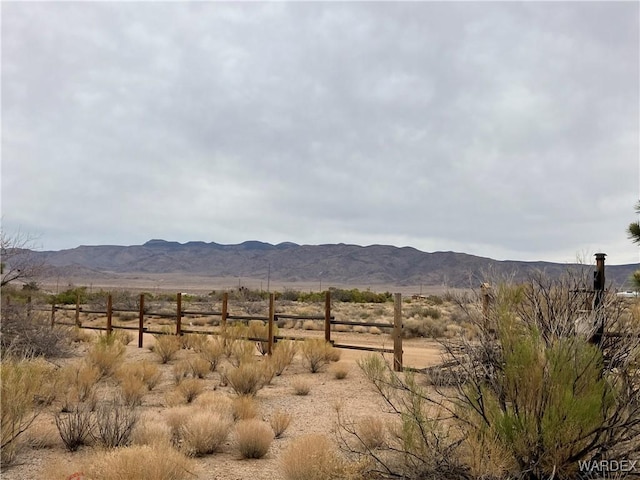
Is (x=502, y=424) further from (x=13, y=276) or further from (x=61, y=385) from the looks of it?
(x=13, y=276)

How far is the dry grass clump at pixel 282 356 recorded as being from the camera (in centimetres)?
1367

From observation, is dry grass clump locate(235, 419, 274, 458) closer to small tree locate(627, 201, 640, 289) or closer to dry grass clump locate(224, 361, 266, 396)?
dry grass clump locate(224, 361, 266, 396)

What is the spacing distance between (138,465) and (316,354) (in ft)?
30.8

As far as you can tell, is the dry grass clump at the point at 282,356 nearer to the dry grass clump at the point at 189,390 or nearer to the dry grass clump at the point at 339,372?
the dry grass clump at the point at 339,372

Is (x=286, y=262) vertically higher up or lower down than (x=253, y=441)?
higher up

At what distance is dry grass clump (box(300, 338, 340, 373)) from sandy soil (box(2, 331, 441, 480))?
0.27 meters

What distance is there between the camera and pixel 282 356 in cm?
1417

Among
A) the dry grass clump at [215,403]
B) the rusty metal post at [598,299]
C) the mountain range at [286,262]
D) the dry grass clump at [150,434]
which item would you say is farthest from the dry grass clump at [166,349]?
the mountain range at [286,262]

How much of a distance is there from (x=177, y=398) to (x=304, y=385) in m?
2.75

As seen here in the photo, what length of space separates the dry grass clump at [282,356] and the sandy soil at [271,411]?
0.77 ft

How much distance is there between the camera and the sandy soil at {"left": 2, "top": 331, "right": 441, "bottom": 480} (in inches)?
251

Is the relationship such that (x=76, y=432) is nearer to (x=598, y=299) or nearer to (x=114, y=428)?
(x=114, y=428)

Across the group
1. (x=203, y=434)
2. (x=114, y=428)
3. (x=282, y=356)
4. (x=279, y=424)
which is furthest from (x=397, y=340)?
(x=114, y=428)

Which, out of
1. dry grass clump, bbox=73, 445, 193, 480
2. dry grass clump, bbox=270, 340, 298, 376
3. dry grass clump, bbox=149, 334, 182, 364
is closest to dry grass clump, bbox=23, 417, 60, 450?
dry grass clump, bbox=73, 445, 193, 480
